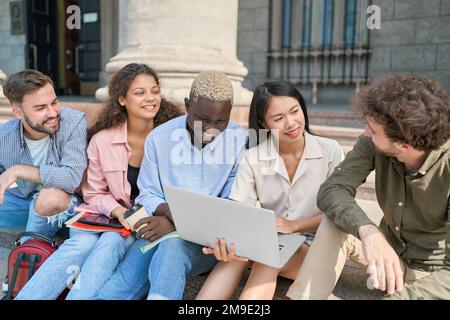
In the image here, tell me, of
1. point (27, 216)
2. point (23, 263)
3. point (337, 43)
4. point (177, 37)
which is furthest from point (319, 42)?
point (23, 263)

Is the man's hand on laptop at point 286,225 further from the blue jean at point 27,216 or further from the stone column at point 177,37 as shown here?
the stone column at point 177,37

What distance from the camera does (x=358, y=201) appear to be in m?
3.34

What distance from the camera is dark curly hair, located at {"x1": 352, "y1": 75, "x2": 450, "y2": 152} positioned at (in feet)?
5.53

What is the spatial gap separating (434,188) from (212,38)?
287 centimetres

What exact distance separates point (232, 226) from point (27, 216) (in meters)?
1.57

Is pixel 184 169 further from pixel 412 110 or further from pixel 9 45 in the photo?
pixel 9 45

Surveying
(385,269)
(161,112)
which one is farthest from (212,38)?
(385,269)

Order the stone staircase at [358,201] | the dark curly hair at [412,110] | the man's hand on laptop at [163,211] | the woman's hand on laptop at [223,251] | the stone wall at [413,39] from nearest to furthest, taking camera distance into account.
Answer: the dark curly hair at [412,110] < the woman's hand on laptop at [223,251] < the stone staircase at [358,201] < the man's hand on laptop at [163,211] < the stone wall at [413,39]

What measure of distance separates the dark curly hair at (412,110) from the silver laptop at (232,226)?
1.84ft

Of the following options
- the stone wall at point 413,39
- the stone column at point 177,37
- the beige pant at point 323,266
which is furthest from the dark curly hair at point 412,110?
the stone wall at point 413,39

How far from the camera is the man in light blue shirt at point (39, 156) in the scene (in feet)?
8.51

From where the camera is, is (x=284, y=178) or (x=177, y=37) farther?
(x=177, y=37)

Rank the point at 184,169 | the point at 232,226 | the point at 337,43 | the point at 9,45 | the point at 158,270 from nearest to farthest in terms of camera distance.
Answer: the point at 232,226 < the point at 158,270 < the point at 184,169 < the point at 337,43 < the point at 9,45

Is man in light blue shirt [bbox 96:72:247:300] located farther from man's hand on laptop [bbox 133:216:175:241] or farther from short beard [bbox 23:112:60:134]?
short beard [bbox 23:112:60:134]
